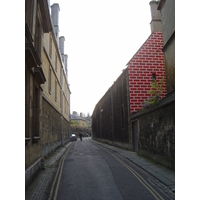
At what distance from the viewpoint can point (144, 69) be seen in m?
17.6

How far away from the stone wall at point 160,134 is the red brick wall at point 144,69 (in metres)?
3.93

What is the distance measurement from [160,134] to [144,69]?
880 centimetres

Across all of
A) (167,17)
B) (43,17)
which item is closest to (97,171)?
(43,17)

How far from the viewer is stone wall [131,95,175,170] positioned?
854 centimetres

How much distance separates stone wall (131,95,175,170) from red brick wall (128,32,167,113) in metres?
3.93

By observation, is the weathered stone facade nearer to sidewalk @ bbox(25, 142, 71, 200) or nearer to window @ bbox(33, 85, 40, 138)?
window @ bbox(33, 85, 40, 138)

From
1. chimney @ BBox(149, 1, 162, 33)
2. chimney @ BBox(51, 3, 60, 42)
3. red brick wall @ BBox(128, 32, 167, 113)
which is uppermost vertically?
chimney @ BBox(51, 3, 60, 42)

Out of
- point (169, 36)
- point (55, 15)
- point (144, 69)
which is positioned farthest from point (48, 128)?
point (55, 15)

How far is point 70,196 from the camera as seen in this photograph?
5.49 metres

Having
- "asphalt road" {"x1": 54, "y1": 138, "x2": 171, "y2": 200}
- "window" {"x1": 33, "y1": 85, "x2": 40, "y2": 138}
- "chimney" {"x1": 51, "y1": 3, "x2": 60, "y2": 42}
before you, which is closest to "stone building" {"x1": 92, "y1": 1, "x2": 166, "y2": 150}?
"asphalt road" {"x1": 54, "y1": 138, "x2": 171, "y2": 200}

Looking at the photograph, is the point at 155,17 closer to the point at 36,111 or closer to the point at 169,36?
the point at 169,36

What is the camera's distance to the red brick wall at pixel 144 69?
1694 cm

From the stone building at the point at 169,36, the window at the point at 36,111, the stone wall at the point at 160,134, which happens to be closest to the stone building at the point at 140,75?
the stone wall at the point at 160,134

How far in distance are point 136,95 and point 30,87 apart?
34.9 feet
